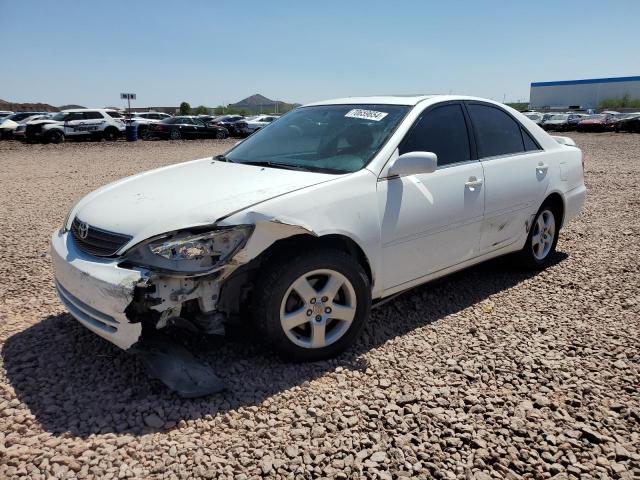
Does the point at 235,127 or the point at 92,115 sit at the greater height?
the point at 92,115

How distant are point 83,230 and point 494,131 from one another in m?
3.27

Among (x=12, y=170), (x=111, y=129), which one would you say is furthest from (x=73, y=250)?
(x=111, y=129)

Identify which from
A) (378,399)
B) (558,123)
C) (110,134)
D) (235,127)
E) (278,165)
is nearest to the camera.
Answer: (378,399)

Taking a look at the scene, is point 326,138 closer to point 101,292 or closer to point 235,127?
point 101,292

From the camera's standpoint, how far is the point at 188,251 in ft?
9.04

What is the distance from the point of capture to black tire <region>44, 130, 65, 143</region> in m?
23.0

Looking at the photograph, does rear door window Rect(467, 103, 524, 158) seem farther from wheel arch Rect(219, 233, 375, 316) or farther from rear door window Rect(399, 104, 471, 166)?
wheel arch Rect(219, 233, 375, 316)

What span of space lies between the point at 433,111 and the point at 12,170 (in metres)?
12.9

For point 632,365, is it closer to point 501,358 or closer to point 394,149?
point 501,358

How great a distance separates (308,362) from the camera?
319cm

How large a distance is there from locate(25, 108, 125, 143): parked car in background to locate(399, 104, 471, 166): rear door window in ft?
75.6

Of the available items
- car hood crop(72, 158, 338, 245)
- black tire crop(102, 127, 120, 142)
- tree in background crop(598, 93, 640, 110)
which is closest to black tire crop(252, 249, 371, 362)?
car hood crop(72, 158, 338, 245)

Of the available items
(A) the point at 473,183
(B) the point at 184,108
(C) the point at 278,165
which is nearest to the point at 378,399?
(C) the point at 278,165

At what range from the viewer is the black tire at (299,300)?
293 cm
